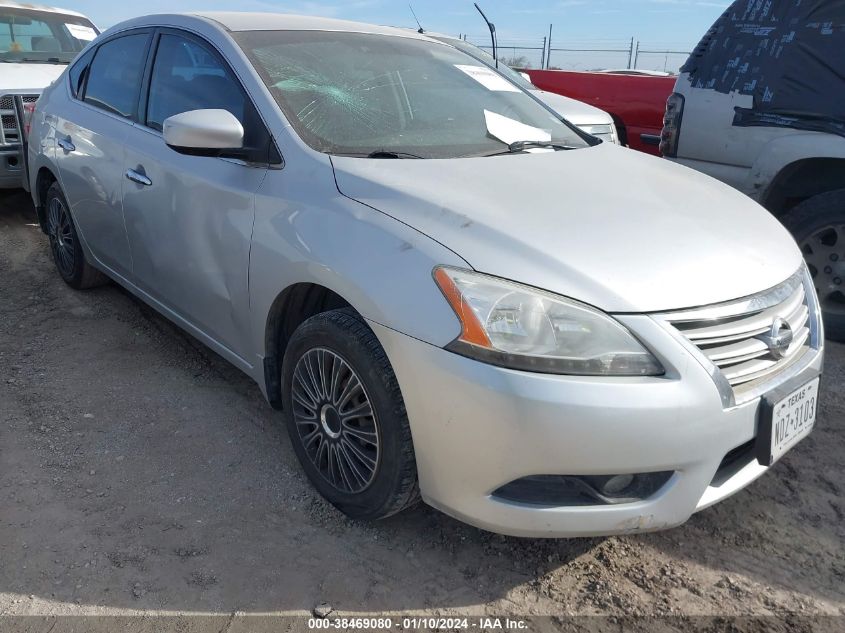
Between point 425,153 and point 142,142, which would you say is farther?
point 142,142

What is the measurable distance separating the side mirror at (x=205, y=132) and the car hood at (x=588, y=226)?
444mm

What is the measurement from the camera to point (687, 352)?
77.5 inches

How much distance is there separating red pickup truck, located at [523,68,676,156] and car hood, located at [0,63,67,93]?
5324 mm

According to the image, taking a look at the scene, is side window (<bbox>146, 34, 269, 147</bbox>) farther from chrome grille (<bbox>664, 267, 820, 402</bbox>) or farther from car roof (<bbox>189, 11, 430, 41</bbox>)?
chrome grille (<bbox>664, 267, 820, 402</bbox>)

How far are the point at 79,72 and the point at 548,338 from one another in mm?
3700

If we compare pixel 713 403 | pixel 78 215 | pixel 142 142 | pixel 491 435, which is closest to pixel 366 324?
pixel 491 435

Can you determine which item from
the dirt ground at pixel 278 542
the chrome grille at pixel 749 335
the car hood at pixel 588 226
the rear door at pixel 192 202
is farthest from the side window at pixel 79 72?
the chrome grille at pixel 749 335

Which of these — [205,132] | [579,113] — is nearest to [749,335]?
[205,132]

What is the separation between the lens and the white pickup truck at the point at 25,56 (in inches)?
252

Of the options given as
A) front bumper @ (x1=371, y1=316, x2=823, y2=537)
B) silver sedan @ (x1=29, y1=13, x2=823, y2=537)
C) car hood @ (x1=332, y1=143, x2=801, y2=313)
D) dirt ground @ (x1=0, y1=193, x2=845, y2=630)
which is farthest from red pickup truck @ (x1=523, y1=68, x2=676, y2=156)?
front bumper @ (x1=371, y1=316, x2=823, y2=537)

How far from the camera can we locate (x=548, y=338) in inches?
77.1

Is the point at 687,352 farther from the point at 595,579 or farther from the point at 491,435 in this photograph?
the point at 595,579

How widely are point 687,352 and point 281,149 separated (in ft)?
5.13

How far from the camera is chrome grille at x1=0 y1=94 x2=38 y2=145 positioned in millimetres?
6359
